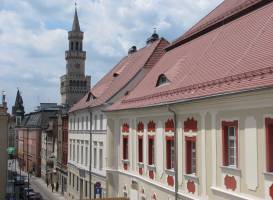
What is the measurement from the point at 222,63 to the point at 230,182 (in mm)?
5183

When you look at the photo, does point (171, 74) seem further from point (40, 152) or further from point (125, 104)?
point (40, 152)

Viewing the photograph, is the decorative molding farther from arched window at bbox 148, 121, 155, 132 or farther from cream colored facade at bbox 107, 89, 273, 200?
arched window at bbox 148, 121, 155, 132

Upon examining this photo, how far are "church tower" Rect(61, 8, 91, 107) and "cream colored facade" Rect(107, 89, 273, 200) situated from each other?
111m

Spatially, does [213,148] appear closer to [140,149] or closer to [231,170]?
[231,170]

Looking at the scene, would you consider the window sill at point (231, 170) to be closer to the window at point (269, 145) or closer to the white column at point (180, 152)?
the window at point (269, 145)

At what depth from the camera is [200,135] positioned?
806 inches

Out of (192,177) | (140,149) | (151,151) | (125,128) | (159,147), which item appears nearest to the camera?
(192,177)

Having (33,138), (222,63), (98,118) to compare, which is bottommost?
(33,138)

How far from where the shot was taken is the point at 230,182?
17859mm

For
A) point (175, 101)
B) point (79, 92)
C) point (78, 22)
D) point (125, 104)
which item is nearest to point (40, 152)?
point (79, 92)

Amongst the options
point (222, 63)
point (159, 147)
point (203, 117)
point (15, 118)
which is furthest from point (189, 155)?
point (15, 118)

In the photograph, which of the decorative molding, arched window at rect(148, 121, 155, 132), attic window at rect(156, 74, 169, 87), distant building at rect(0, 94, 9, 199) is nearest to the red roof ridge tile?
attic window at rect(156, 74, 169, 87)

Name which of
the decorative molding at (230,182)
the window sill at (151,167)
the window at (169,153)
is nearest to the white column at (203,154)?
the decorative molding at (230,182)

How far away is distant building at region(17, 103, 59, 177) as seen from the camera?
9894 centimetres
